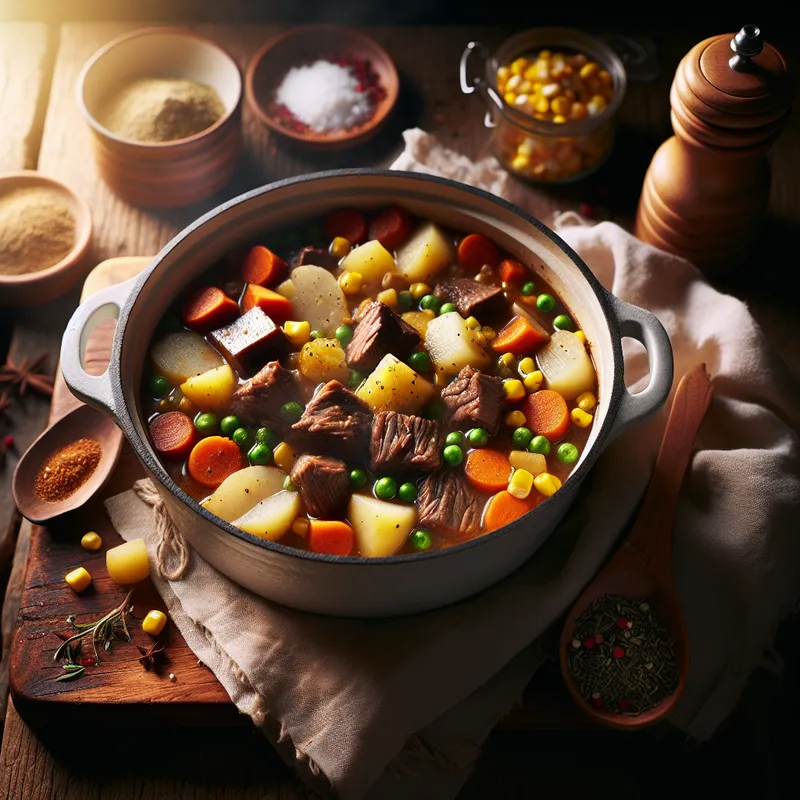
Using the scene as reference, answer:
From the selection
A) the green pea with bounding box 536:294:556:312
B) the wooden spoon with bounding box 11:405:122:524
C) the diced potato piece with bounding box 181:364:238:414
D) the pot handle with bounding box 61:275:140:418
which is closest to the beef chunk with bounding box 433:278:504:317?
the green pea with bounding box 536:294:556:312

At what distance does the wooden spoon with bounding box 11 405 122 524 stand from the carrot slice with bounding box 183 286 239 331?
0.46 m

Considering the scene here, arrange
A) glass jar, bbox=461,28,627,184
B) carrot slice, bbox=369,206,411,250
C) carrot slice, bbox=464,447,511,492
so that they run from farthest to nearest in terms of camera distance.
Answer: glass jar, bbox=461,28,627,184 < carrot slice, bbox=369,206,411,250 < carrot slice, bbox=464,447,511,492

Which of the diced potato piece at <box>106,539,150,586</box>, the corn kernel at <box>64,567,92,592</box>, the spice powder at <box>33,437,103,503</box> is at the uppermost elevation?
the spice powder at <box>33,437,103,503</box>

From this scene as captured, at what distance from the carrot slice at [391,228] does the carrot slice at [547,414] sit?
29.3 inches

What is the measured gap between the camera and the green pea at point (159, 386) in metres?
A: 3.13

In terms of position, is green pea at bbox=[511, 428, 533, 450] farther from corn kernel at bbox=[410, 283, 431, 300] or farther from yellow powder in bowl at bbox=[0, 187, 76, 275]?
yellow powder in bowl at bbox=[0, 187, 76, 275]

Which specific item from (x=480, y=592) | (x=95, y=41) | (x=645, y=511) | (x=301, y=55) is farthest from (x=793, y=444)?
(x=95, y=41)

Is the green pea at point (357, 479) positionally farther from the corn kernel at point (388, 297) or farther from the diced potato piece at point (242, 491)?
the corn kernel at point (388, 297)

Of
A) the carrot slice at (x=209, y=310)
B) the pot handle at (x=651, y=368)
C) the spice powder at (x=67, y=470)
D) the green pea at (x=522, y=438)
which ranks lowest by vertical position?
the spice powder at (x=67, y=470)

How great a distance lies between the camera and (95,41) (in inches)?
181

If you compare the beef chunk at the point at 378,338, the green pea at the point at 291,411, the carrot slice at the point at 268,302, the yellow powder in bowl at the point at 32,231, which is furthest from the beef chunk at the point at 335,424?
the yellow powder in bowl at the point at 32,231

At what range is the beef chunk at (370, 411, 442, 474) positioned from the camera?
294 centimetres

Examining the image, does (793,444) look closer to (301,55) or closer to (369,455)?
(369,455)

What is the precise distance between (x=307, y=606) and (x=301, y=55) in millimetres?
2611
